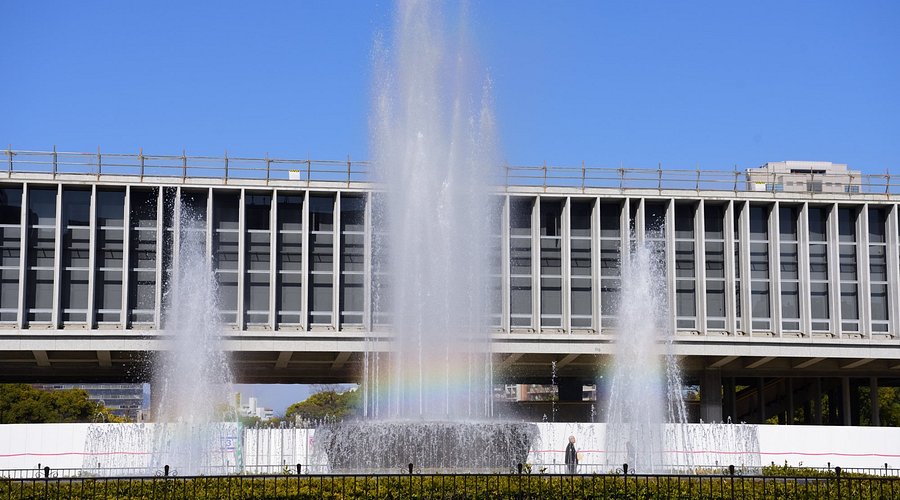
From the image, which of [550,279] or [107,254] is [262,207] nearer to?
[107,254]

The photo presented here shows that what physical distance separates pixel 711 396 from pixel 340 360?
13.8 m

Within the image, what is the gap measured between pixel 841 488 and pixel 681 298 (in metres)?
25.7

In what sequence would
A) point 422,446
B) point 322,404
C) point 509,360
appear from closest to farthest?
point 422,446
point 509,360
point 322,404

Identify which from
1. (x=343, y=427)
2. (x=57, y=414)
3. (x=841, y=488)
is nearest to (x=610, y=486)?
(x=841, y=488)

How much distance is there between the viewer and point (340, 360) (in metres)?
42.7

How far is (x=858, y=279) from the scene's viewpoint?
43.3 meters

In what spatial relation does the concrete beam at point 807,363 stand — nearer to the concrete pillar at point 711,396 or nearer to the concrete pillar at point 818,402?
the concrete pillar at point 711,396

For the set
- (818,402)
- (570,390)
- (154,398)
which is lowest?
(818,402)

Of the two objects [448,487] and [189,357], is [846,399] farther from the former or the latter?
[448,487]

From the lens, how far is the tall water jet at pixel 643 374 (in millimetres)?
31219

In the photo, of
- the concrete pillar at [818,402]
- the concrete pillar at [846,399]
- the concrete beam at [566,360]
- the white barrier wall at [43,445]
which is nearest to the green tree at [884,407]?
the concrete pillar at [818,402]

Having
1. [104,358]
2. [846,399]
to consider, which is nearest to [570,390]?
[846,399]

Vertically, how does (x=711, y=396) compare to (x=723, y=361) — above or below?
below

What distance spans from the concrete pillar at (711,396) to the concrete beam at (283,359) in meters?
15.2
